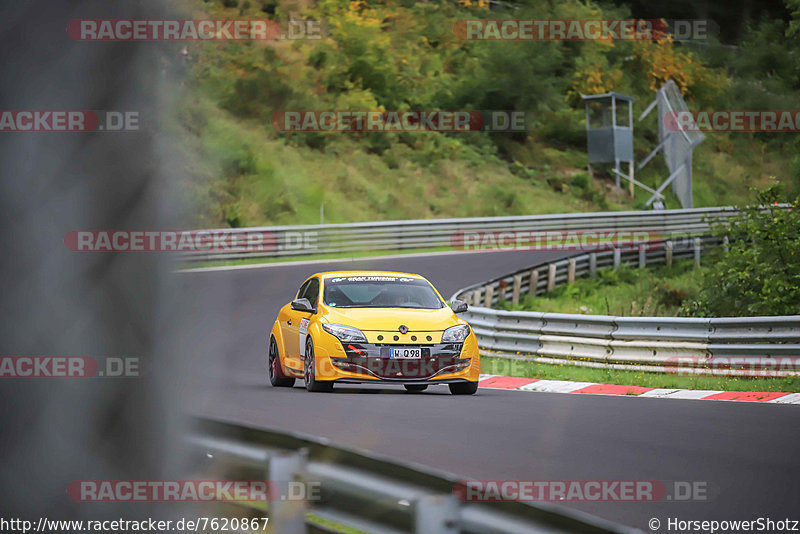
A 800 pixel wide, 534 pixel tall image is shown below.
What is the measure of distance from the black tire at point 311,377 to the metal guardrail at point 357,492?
32.5ft

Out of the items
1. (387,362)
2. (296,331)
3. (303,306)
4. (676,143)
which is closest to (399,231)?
(296,331)

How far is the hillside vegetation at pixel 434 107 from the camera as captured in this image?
4381 cm

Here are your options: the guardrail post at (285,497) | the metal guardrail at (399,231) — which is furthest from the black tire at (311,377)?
the metal guardrail at (399,231)

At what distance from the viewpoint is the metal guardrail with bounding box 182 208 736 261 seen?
31141mm

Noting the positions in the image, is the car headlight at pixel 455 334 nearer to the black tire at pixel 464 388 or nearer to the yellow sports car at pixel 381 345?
the yellow sports car at pixel 381 345

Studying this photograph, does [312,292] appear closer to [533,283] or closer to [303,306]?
[303,306]

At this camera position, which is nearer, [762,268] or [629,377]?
[629,377]

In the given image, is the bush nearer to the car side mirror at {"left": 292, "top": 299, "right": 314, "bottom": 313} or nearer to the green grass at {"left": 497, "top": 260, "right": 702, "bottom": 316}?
the green grass at {"left": 497, "top": 260, "right": 702, "bottom": 316}

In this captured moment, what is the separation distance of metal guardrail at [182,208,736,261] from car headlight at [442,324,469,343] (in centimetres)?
1499

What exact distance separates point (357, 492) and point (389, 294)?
11.2m

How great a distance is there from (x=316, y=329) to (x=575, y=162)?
43231mm

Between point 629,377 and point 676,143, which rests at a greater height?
point 676,143

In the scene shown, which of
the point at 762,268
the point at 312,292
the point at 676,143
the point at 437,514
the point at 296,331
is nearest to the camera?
the point at 437,514

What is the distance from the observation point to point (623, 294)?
2828cm
